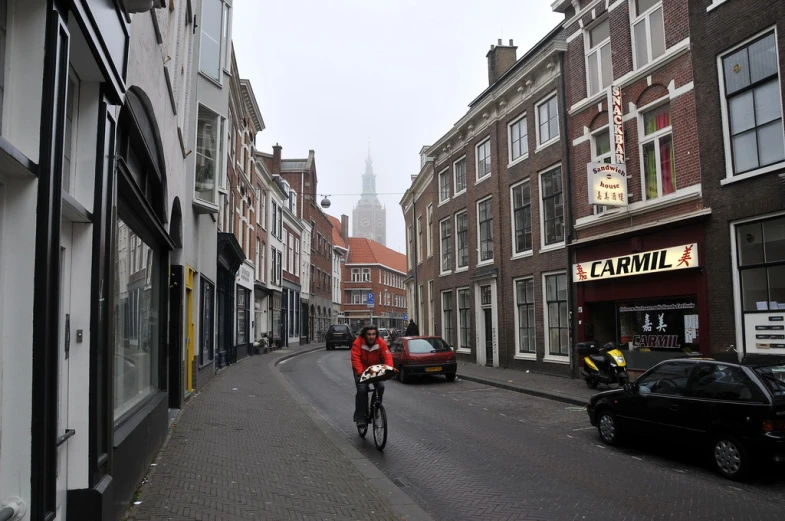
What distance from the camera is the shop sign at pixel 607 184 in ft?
48.9

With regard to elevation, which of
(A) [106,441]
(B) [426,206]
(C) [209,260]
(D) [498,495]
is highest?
(B) [426,206]

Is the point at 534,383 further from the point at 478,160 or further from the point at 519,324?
the point at 478,160

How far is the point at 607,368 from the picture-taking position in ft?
46.2

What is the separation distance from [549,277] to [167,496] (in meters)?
15.1

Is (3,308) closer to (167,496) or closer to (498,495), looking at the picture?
(167,496)

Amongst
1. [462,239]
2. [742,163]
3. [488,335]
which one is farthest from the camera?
[462,239]

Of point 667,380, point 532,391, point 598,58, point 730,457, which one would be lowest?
point 532,391

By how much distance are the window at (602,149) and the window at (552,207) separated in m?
1.81

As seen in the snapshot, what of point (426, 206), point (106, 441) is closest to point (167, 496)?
point (106, 441)

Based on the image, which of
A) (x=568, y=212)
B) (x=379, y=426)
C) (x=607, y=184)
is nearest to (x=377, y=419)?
(x=379, y=426)

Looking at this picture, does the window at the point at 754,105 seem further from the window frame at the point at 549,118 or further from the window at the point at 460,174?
the window at the point at 460,174

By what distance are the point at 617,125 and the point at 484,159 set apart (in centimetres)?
894

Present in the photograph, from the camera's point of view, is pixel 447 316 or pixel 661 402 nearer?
pixel 661 402

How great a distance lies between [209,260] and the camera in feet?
55.5
